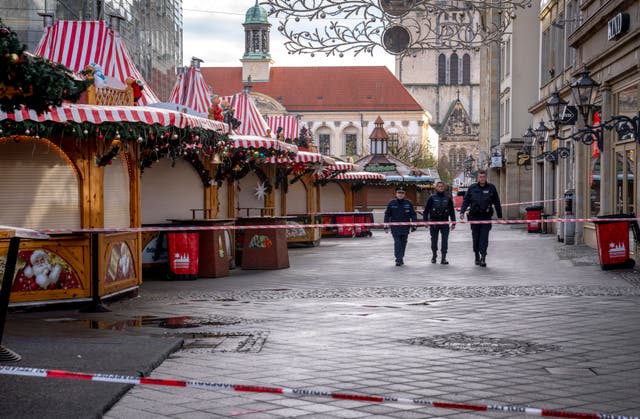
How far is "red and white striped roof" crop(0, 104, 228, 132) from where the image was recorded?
12148mm

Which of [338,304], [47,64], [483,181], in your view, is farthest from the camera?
[483,181]

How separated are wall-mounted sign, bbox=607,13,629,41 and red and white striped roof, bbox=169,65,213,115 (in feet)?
30.0

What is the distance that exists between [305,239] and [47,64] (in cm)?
2256

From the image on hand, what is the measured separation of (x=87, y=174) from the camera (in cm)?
1341

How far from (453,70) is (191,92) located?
112701 millimetres

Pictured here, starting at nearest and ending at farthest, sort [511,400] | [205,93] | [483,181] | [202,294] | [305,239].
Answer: [511,400], [202,294], [483,181], [205,93], [305,239]

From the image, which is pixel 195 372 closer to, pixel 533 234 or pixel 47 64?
pixel 47 64

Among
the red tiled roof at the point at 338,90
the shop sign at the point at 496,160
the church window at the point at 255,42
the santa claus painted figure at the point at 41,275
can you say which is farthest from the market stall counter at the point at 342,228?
the church window at the point at 255,42

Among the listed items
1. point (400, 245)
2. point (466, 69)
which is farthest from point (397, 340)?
point (466, 69)

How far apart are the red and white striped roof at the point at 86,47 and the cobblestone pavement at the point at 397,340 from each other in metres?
3.70

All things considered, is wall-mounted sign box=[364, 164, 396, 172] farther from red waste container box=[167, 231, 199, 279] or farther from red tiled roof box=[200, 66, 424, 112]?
red tiled roof box=[200, 66, 424, 112]

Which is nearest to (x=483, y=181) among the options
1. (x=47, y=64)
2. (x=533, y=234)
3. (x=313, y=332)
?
(x=313, y=332)

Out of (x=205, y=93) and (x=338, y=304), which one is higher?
(x=205, y=93)

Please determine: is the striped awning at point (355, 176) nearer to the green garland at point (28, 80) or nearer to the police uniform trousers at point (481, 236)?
the police uniform trousers at point (481, 236)
